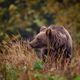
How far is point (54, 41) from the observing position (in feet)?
31.4

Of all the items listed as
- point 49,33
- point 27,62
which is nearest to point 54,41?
point 49,33

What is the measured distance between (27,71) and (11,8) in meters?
10.8

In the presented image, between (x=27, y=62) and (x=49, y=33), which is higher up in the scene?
(x=49, y=33)

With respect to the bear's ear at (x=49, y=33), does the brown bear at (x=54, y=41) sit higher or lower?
lower

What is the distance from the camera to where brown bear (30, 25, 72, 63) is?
952cm

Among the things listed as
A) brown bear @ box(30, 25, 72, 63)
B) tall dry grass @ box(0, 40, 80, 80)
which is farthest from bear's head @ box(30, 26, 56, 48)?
tall dry grass @ box(0, 40, 80, 80)

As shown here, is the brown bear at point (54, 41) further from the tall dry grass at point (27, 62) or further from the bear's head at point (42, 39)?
the tall dry grass at point (27, 62)

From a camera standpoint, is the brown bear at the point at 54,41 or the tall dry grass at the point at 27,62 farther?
the brown bear at the point at 54,41

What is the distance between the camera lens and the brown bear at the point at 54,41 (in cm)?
952

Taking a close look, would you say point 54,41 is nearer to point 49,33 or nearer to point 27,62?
point 49,33

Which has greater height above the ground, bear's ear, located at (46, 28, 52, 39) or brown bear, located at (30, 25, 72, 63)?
bear's ear, located at (46, 28, 52, 39)

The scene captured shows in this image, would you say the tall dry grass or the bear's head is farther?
the bear's head

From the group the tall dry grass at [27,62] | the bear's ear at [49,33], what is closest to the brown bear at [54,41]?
the bear's ear at [49,33]

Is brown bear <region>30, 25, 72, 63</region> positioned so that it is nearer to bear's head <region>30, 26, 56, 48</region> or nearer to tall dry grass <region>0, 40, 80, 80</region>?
bear's head <region>30, 26, 56, 48</region>
